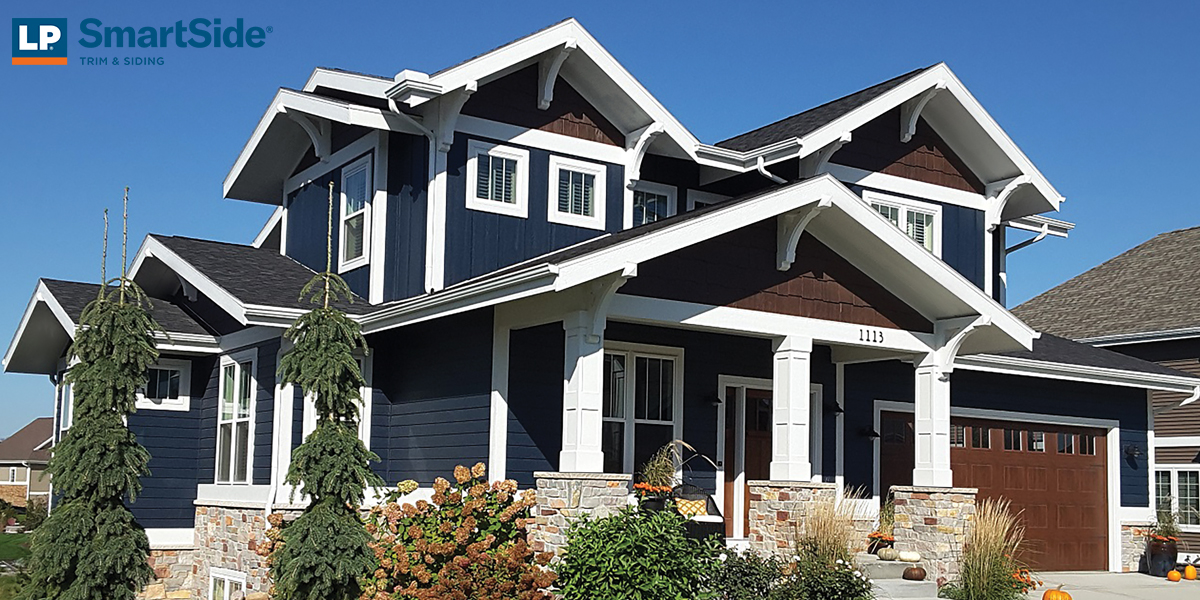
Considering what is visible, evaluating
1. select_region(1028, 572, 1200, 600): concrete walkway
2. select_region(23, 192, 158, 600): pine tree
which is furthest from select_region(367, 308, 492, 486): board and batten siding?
select_region(1028, 572, 1200, 600): concrete walkway

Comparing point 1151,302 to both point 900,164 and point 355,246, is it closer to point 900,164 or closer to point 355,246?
point 900,164

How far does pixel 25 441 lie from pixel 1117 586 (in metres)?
52.2

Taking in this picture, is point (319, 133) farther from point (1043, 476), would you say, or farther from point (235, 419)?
point (1043, 476)

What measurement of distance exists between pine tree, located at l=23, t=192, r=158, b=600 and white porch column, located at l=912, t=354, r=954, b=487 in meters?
8.20

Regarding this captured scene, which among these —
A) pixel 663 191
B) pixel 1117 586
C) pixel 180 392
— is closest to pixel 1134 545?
pixel 1117 586

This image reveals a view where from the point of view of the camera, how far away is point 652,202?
16.2 metres

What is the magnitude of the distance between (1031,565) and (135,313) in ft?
41.7

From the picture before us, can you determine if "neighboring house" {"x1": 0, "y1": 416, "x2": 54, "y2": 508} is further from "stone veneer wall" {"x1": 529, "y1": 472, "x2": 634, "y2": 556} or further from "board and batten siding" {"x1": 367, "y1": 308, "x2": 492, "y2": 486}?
"stone veneer wall" {"x1": 529, "y1": 472, "x2": 634, "y2": 556}

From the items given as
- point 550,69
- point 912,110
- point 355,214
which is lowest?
point 355,214

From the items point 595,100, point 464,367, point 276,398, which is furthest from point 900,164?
point 276,398

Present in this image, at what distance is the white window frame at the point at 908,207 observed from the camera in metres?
17.1

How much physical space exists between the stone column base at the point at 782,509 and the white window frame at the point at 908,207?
5.35m

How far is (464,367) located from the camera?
44.0 feet

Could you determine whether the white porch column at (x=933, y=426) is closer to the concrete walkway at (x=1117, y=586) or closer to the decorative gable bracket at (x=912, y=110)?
the concrete walkway at (x=1117, y=586)
